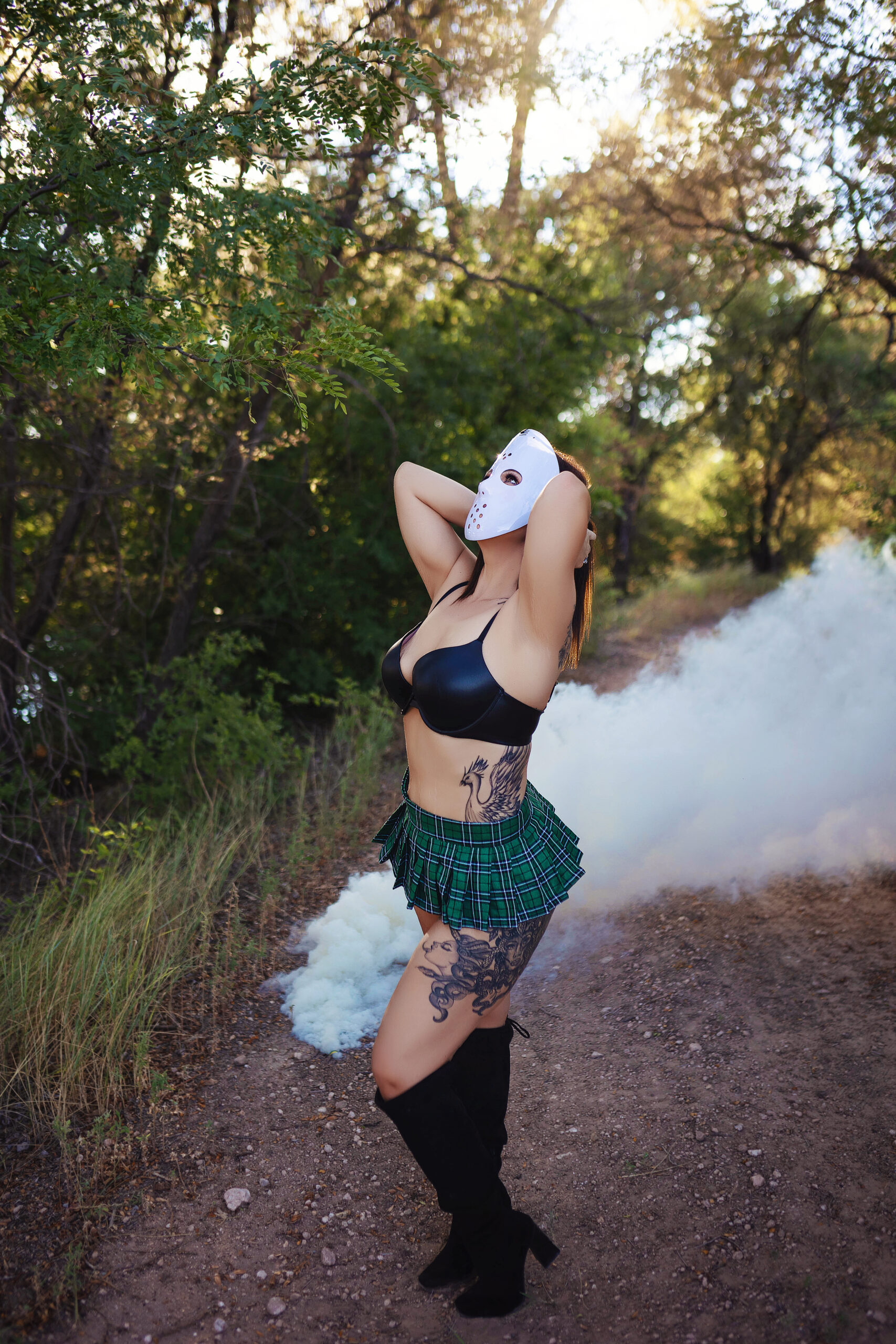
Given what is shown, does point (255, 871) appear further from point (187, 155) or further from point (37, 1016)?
point (187, 155)

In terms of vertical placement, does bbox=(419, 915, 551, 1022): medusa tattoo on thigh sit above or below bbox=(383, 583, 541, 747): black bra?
below

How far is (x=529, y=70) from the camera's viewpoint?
19.4ft

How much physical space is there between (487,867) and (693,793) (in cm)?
321

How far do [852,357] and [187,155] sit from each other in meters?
13.6

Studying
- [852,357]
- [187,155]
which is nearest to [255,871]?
[187,155]

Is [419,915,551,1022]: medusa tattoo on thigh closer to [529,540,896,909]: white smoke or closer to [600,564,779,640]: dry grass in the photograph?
[529,540,896,909]: white smoke

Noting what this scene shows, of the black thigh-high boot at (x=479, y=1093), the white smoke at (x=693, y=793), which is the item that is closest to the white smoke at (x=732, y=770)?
the white smoke at (x=693, y=793)

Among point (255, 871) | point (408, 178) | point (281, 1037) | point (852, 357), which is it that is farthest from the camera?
point (852, 357)

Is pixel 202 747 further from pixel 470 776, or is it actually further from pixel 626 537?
pixel 626 537

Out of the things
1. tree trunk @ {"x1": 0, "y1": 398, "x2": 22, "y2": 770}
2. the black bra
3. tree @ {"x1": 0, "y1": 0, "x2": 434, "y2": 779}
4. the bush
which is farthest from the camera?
the bush

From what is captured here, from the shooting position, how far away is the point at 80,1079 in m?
2.73

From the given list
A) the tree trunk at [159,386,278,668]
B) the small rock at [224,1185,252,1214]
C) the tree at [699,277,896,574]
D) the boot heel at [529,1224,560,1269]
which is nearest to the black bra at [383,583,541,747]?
the boot heel at [529,1224,560,1269]

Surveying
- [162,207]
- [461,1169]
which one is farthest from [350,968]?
[162,207]

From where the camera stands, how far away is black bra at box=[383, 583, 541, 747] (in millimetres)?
1982
